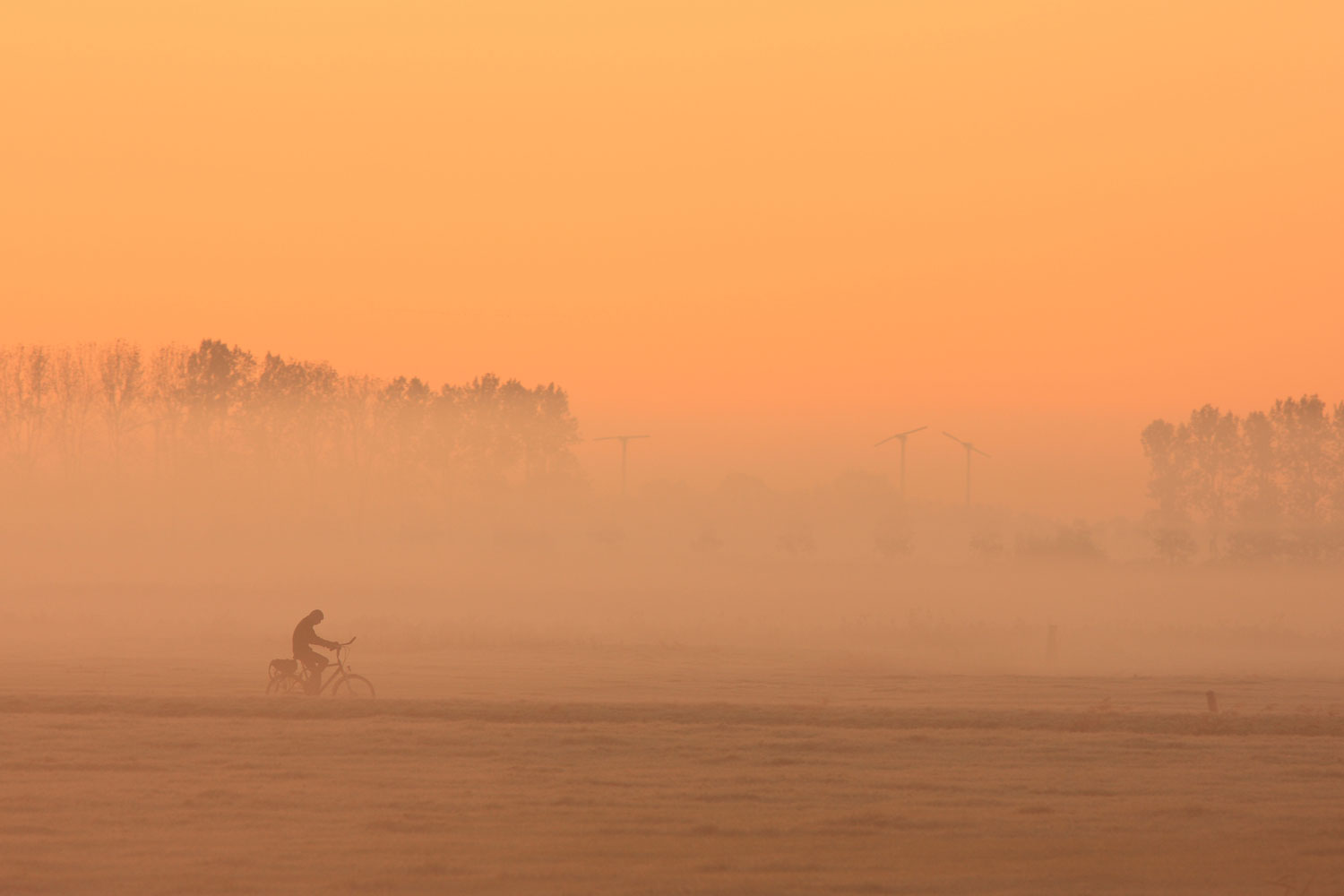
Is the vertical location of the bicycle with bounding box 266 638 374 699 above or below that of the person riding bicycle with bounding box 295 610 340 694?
below

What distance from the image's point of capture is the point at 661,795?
19094 millimetres


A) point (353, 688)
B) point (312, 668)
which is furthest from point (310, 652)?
point (353, 688)

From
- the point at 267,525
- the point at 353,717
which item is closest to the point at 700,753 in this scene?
the point at 353,717

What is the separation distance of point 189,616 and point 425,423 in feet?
199

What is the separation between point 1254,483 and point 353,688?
123 meters

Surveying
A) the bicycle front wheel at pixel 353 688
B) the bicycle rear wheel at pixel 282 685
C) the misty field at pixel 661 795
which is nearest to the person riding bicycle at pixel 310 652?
the bicycle front wheel at pixel 353 688

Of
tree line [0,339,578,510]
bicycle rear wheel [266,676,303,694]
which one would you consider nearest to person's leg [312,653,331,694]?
bicycle rear wheel [266,676,303,694]

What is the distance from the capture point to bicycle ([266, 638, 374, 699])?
28.8m

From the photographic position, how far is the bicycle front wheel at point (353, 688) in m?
28.7

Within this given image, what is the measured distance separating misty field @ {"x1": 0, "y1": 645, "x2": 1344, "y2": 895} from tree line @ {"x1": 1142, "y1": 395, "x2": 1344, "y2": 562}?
10575 cm

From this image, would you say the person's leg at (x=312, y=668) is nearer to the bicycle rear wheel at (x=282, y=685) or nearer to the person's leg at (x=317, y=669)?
the person's leg at (x=317, y=669)

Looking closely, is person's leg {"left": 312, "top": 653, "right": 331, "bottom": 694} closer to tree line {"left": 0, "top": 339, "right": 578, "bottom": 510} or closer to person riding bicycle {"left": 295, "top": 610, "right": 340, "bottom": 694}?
person riding bicycle {"left": 295, "top": 610, "right": 340, "bottom": 694}

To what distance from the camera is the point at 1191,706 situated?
3150cm

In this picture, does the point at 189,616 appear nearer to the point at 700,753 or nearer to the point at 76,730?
the point at 76,730
